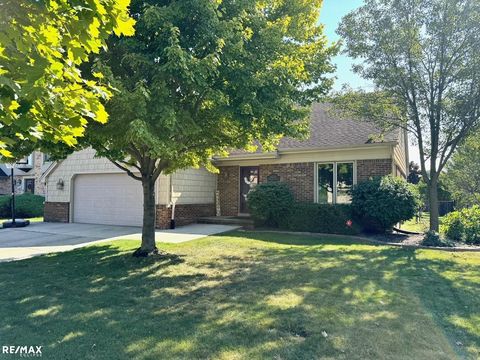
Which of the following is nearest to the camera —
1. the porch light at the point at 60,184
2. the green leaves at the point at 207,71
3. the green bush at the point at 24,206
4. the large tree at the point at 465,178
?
the green leaves at the point at 207,71

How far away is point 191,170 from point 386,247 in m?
8.75

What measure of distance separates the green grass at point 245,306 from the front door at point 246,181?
7576mm

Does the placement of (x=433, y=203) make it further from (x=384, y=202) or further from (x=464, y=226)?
(x=384, y=202)

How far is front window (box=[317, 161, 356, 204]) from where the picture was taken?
45.4 ft

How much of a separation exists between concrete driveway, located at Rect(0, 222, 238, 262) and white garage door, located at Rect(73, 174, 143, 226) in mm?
631

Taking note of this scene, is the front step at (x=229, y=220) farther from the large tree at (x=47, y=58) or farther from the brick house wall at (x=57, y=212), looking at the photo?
the large tree at (x=47, y=58)

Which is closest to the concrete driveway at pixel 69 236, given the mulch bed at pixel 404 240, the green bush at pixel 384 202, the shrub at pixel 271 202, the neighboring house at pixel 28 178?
the shrub at pixel 271 202

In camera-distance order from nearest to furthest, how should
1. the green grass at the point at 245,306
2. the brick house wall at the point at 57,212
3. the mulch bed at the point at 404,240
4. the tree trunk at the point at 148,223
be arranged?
the green grass at the point at 245,306 → the tree trunk at the point at 148,223 → the mulch bed at the point at 404,240 → the brick house wall at the point at 57,212

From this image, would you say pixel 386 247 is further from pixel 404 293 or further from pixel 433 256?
pixel 404 293

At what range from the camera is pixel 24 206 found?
19719mm

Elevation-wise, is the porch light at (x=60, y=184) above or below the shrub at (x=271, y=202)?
above

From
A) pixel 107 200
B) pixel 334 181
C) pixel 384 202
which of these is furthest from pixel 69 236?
pixel 384 202

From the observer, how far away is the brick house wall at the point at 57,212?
1653 cm

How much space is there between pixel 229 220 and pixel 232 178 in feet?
7.84
